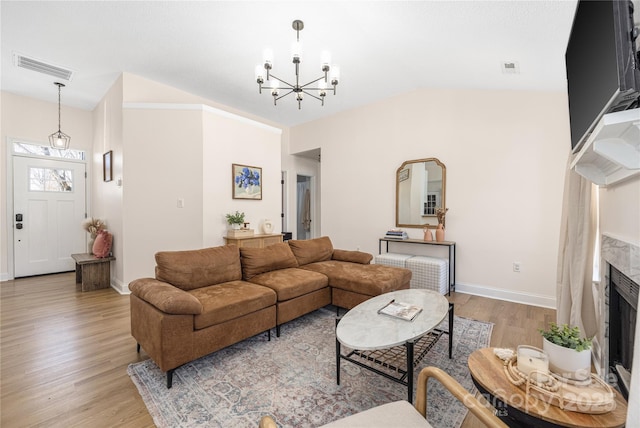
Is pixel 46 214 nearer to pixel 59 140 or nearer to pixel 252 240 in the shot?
pixel 59 140

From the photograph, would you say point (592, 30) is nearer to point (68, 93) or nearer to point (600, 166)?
point (600, 166)

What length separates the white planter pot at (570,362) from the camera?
1.13m

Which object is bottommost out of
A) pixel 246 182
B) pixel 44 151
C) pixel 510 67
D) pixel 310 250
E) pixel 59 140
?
pixel 310 250

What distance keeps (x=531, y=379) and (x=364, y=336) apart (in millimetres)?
827

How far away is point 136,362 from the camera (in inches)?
83.6

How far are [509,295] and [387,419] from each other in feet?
11.2

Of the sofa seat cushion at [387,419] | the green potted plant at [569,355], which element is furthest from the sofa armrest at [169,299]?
the green potted plant at [569,355]

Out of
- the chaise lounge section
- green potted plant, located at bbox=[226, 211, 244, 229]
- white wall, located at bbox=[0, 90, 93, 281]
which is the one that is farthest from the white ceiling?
the chaise lounge section

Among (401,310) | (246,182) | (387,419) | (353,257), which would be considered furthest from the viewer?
(246,182)

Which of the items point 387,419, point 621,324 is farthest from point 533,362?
point 621,324

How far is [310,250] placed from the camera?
3.67 m

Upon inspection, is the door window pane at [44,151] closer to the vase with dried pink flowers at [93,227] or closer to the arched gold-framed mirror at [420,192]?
the vase with dried pink flowers at [93,227]

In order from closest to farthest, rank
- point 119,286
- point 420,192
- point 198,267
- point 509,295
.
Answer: point 198,267
point 509,295
point 119,286
point 420,192

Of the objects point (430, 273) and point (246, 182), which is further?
point (246, 182)
